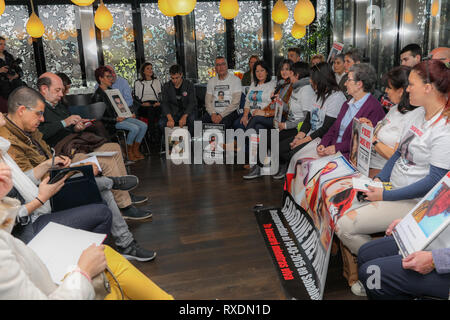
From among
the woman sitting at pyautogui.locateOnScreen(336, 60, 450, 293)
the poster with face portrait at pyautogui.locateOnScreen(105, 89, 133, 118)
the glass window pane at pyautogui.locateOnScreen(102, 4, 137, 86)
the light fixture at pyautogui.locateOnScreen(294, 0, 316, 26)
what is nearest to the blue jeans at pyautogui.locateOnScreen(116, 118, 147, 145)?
the poster with face portrait at pyautogui.locateOnScreen(105, 89, 133, 118)

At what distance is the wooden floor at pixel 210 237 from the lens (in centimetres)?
245

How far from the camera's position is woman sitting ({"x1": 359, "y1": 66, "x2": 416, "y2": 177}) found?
262 centimetres

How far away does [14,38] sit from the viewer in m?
8.84

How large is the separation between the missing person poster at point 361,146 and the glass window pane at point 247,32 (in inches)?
293

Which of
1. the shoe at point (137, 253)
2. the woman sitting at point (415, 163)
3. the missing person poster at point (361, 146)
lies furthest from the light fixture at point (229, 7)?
the shoe at point (137, 253)

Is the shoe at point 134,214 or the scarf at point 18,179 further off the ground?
the scarf at point 18,179

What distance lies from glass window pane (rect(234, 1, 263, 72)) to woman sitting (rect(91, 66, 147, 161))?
4.82 m

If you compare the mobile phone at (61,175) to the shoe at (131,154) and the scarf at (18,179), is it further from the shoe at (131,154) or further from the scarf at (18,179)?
the shoe at (131,154)

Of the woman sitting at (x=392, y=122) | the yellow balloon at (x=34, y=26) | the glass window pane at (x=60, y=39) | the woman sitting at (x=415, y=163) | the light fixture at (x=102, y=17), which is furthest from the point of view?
the glass window pane at (x=60, y=39)

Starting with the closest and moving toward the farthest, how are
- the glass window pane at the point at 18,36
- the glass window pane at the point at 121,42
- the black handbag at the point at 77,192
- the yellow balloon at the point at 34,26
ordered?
the black handbag at the point at 77,192 < the yellow balloon at the point at 34,26 < the glass window pane at the point at 18,36 < the glass window pane at the point at 121,42

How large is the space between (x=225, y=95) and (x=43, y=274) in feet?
15.2

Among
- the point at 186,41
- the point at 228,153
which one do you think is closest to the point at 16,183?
the point at 228,153

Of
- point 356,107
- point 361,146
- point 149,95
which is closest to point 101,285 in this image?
point 361,146

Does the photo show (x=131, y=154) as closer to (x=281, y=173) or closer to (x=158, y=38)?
(x=281, y=173)
